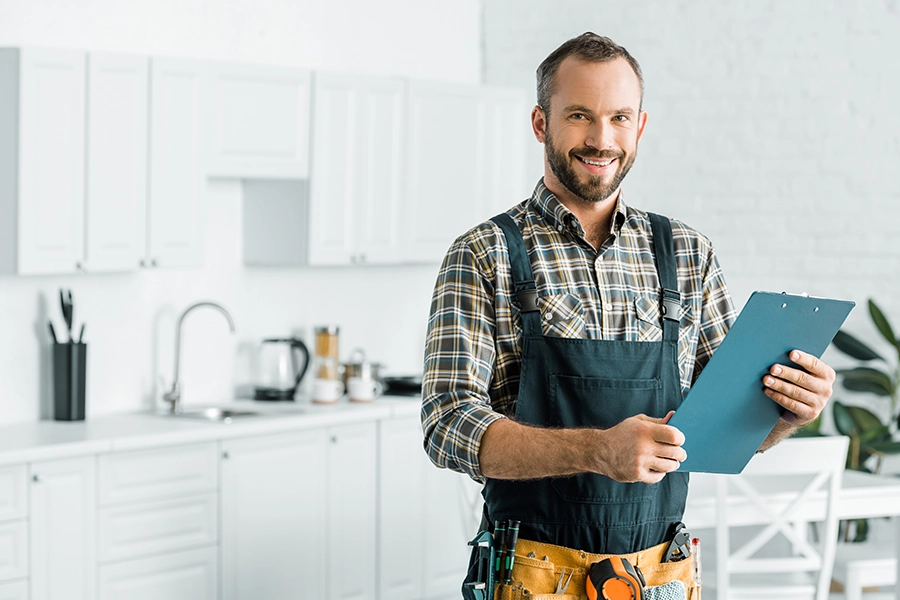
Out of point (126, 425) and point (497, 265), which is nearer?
point (497, 265)

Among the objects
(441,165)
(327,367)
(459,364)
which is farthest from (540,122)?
(441,165)

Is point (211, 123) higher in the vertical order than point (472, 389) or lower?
higher

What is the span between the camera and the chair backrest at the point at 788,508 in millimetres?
3359

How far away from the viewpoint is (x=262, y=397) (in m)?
5.02

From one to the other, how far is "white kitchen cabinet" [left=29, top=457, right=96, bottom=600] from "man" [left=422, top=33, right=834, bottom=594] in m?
2.19

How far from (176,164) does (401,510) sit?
1.70 meters

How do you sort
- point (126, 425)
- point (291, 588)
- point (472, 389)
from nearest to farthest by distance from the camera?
point (472, 389)
point (126, 425)
point (291, 588)

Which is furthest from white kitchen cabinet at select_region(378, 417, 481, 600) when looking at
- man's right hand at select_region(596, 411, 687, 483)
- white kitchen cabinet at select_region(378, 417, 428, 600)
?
man's right hand at select_region(596, 411, 687, 483)

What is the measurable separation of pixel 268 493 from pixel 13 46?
181cm

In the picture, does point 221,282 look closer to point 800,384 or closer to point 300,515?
point 300,515

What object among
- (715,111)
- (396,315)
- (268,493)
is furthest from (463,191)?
(268,493)

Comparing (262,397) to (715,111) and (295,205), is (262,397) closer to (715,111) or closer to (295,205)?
(295,205)

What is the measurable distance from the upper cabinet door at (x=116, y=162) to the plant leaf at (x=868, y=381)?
2959mm

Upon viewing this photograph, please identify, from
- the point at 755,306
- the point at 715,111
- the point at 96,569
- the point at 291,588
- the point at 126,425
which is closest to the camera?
the point at 755,306
